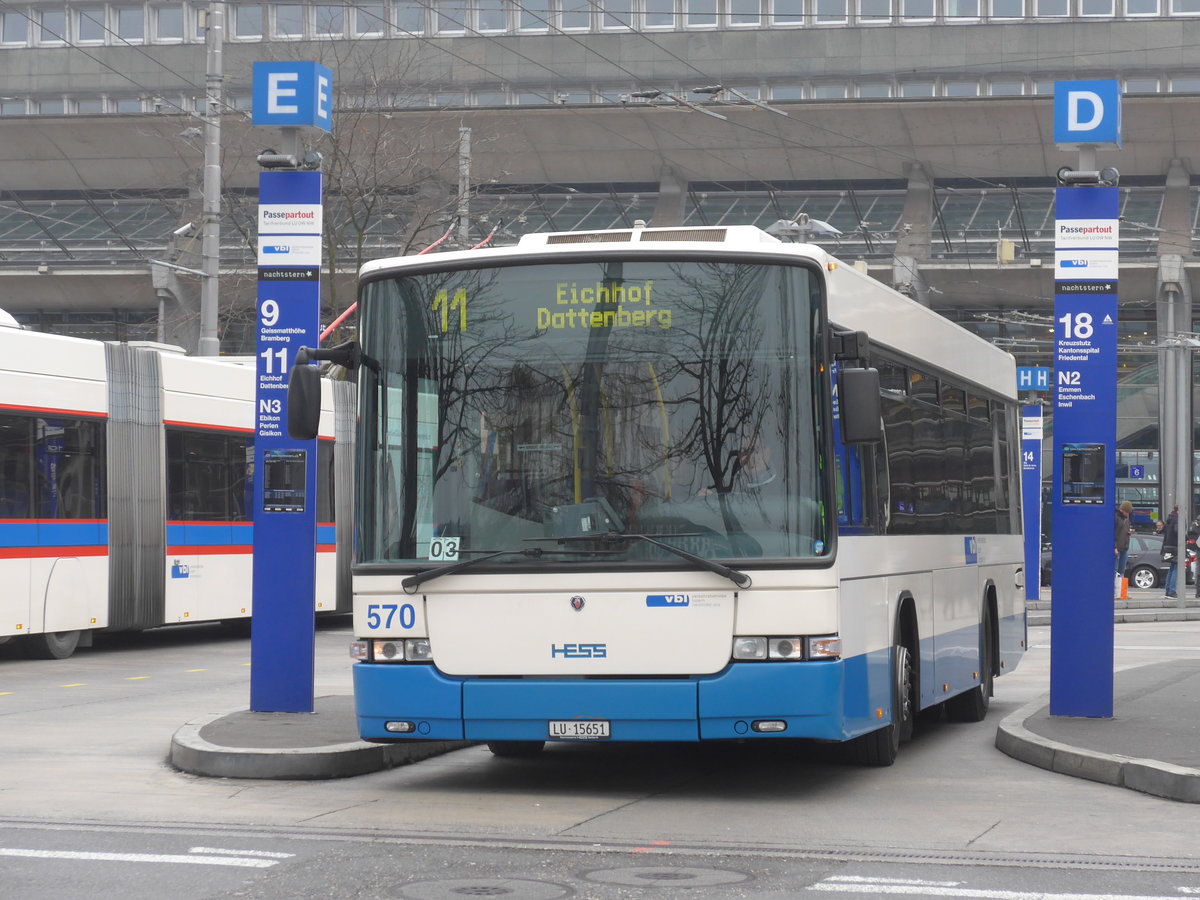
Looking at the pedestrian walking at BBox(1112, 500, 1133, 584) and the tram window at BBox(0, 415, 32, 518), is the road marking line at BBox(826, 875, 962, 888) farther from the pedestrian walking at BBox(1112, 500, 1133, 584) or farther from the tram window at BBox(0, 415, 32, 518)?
the pedestrian walking at BBox(1112, 500, 1133, 584)

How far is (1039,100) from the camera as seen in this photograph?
44.8 meters

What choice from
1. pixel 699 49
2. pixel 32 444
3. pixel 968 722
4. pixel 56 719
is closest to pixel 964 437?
pixel 968 722

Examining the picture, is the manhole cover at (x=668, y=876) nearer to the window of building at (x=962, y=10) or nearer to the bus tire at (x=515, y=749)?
the bus tire at (x=515, y=749)

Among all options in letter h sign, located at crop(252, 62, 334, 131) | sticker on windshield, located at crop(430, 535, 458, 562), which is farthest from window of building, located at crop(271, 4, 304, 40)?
sticker on windshield, located at crop(430, 535, 458, 562)

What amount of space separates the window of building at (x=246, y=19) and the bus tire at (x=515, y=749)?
42423 millimetres

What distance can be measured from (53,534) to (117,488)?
4.04 ft

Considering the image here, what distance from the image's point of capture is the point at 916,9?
163 ft

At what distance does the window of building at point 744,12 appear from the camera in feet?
164

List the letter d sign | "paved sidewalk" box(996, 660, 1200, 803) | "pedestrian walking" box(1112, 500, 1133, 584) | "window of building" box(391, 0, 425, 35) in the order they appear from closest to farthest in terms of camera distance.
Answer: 1. "paved sidewalk" box(996, 660, 1200, 803)
2. the letter d sign
3. "pedestrian walking" box(1112, 500, 1133, 584)
4. "window of building" box(391, 0, 425, 35)

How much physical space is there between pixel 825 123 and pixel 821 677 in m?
38.6

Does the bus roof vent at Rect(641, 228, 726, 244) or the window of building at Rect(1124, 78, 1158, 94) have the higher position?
the window of building at Rect(1124, 78, 1158, 94)

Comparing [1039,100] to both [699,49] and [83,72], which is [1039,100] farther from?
[83,72]

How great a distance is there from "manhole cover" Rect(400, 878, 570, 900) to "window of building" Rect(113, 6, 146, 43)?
4920cm

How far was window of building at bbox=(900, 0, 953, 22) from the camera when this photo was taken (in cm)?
4947
